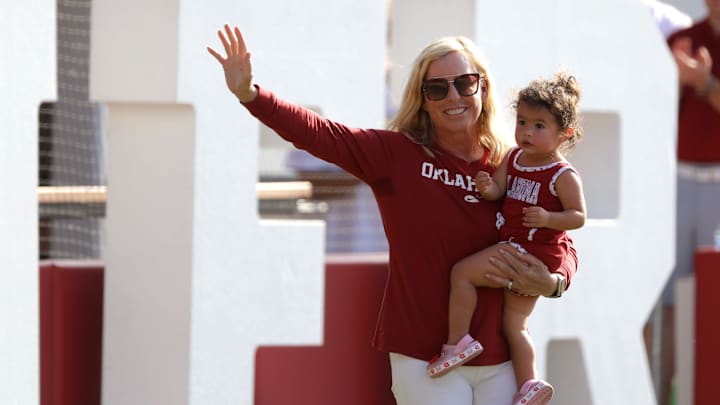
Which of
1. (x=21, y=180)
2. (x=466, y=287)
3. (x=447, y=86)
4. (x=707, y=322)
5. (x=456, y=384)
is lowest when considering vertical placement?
(x=707, y=322)

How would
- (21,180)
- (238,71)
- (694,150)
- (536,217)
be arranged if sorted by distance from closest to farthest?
(238,71) < (536,217) < (21,180) < (694,150)

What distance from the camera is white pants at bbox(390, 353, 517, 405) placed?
402 centimetres

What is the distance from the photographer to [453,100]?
4086 millimetres

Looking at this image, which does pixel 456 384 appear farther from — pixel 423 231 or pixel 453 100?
pixel 453 100

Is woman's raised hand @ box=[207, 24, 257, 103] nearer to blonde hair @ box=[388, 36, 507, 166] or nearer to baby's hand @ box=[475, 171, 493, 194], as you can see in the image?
blonde hair @ box=[388, 36, 507, 166]

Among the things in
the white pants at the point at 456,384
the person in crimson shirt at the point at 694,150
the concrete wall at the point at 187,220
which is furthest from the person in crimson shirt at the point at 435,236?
the person in crimson shirt at the point at 694,150

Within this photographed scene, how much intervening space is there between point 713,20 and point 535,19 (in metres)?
1.37

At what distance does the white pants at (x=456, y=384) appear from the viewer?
4016mm

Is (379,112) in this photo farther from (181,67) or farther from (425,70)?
(425,70)

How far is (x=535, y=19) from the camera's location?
588cm

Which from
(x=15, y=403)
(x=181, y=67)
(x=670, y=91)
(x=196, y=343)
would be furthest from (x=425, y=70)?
(x=670, y=91)

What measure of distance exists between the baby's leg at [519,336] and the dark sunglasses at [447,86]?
607mm

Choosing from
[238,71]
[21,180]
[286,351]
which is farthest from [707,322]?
[238,71]

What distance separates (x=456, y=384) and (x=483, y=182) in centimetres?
59
